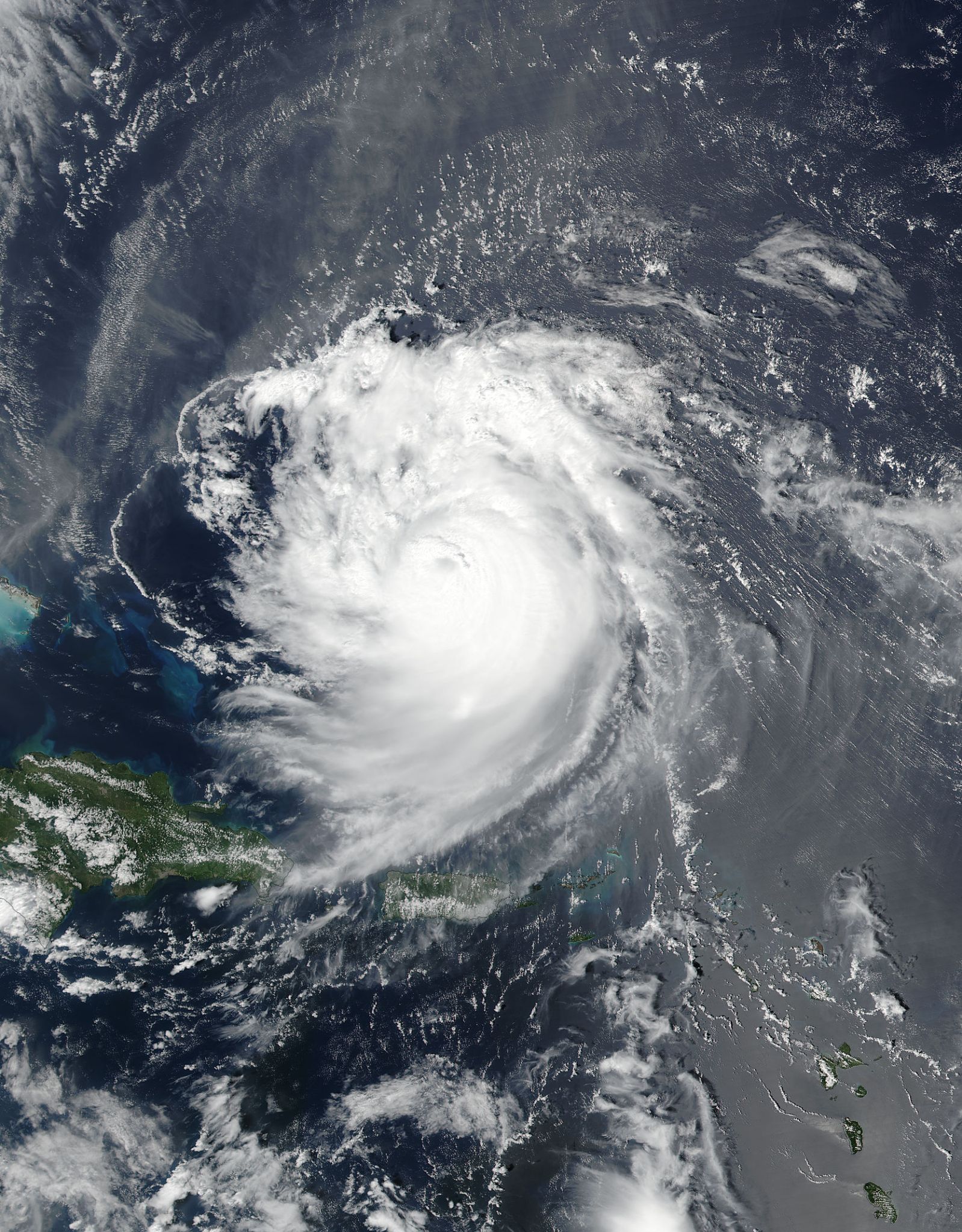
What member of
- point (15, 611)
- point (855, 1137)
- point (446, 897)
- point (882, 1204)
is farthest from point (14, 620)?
point (882, 1204)

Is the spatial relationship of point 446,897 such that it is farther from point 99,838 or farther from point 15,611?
point 15,611

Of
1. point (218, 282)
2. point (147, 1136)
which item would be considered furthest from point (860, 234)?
point (147, 1136)

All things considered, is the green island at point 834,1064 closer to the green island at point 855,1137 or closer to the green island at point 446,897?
the green island at point 855,1137

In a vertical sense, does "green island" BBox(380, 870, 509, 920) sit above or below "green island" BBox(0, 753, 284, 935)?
above

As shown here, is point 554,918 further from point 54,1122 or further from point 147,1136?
point 54,1122

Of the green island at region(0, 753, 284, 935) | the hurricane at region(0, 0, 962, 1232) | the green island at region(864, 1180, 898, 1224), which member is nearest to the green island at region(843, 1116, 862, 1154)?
the hurricane at region(0, 0, 962, 1232)

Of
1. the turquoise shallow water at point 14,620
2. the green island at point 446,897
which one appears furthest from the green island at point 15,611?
the green island at point 446,897

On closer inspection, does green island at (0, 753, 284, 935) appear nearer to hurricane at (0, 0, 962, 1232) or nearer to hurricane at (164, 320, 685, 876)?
hurricane at (0, 0, 962, 1232)

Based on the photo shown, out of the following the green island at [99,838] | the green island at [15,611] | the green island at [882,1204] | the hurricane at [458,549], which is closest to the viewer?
the green island at [882,1204]
